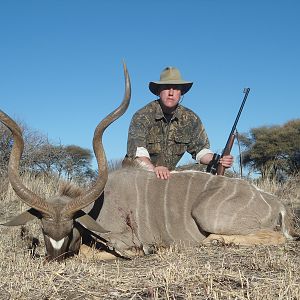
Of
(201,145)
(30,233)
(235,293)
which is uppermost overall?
(201,145)

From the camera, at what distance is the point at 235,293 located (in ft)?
6.61

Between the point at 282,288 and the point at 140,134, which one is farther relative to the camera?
the point at 140,134

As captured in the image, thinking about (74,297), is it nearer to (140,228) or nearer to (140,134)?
(140,228)

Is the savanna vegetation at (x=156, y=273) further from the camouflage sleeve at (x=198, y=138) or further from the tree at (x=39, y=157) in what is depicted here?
the tree at (x=39, y=157)

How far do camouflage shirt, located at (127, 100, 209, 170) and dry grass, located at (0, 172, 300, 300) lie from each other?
181 cm

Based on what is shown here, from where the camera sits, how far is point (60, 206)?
3367mm

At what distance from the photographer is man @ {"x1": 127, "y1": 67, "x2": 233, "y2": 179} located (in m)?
4.84

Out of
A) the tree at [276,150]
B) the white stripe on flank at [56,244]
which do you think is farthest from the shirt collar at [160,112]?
the tree at [276,150]

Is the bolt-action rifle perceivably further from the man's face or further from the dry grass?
the dry grass

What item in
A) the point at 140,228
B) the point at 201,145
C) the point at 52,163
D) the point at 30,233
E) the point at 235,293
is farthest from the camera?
the point at 52,163

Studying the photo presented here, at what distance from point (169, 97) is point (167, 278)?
2833 millimetres

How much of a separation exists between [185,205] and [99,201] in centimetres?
63

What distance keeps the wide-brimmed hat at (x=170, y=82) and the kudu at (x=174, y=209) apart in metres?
1.13

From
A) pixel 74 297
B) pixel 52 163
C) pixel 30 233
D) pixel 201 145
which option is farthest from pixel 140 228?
pixel 52 163
